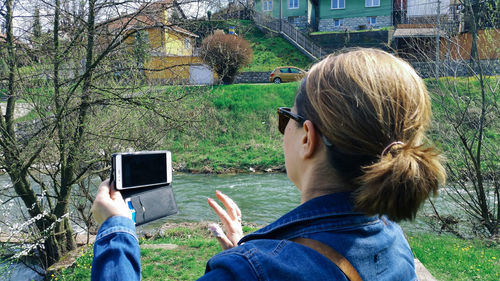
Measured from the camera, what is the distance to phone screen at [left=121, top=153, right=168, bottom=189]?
1.69 metres

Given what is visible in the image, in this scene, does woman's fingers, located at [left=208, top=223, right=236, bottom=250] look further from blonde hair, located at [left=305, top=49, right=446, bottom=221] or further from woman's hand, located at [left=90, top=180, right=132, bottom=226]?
blonde hair, located at [left=305, top=49, right=446, bottom=221]

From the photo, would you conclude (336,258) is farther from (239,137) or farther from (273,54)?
(273,54)

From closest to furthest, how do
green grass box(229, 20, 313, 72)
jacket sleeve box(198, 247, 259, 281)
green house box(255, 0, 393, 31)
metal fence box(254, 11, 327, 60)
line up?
jacket sleeve box(198, 247, 259, 281), green grass box(229, 20, 313, 72), metal fence box(254, 11, 327, 60), green house box(255, 0, 393, 31)

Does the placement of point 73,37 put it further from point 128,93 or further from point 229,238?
point 229,238

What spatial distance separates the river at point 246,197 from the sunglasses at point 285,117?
304 inches

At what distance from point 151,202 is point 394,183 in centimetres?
96

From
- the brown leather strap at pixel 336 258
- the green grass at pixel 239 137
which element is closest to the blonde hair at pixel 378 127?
the brown leather strap at pixel 336 258

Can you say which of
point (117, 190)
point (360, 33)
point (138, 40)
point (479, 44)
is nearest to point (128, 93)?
point (138, 40)

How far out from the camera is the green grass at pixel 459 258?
6105 millimetres

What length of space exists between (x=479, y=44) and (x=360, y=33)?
109 feet

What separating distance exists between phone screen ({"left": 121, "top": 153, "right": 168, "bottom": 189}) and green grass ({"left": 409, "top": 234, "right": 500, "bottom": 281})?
5.39 metres

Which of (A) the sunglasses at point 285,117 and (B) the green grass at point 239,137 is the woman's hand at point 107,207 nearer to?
(A) the sunglasses at point 285,117

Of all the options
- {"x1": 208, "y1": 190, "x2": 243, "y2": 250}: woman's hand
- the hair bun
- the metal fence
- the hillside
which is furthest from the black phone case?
the metal fence

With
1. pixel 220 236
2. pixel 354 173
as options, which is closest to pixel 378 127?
pixel 354 173
